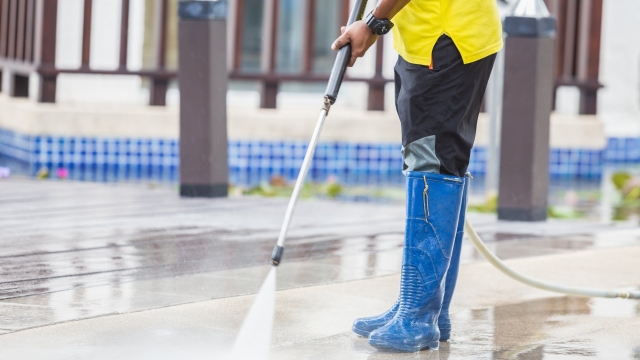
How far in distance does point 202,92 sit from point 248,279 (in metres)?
2.51

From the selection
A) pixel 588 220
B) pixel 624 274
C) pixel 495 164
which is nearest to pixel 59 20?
pixel 495 164

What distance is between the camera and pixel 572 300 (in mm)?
3869

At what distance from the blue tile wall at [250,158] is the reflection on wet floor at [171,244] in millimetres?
2417

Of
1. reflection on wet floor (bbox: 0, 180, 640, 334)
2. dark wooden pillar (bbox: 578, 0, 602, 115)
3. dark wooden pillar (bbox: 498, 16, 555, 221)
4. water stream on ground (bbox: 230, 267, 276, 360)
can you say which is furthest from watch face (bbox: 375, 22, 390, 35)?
dark wooden pillar (bbox: 578, 0, 602, 115)

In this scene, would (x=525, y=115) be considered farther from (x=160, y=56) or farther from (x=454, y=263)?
(x=160, y=56)

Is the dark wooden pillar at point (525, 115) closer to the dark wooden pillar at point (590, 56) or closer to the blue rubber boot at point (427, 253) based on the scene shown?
the blue rubber boot at point (427, 253)

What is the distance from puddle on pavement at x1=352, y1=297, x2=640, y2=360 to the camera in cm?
295

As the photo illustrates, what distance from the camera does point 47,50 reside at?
30.7 ft

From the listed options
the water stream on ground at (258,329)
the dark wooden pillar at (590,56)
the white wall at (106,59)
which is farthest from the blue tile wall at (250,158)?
the water stream on ground at (258,329)

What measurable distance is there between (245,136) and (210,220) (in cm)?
416

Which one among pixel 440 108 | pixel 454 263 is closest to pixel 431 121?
pixel 440 108

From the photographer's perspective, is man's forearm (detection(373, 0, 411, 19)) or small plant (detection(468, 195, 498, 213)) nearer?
man's forearm (detection(373, 0, 411, 19))

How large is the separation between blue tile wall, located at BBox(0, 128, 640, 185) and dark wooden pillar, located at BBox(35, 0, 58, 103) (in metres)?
0.42

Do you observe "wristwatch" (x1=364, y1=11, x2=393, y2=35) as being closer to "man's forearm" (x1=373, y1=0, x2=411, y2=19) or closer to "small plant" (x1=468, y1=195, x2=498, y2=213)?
"man's forearm" (x1=373, y1=0, x2=411, y2=19)
